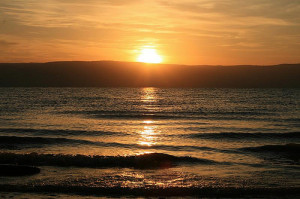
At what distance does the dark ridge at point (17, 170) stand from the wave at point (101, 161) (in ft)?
5.59

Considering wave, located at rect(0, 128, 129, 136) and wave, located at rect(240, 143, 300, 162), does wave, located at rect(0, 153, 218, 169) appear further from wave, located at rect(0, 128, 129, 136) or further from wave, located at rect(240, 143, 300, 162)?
wave, located at rect(0, 128, 129, 136)

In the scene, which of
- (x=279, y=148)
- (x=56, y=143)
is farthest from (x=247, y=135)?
(x=56, y=143)

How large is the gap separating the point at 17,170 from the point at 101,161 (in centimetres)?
418

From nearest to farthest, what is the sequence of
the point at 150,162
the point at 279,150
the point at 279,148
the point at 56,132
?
the point at 150,162 → the point at 279,150 → the point at 279,148 → the point at 56,132

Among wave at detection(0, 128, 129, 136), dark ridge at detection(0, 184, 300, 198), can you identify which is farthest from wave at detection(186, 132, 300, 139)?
dark ridge at detection(0, 184, 300, 198)

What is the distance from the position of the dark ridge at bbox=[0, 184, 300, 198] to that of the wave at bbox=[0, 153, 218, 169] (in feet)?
13.0

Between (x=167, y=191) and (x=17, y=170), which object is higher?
(x=17, y=170)

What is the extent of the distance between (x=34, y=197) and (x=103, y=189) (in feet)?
7.93

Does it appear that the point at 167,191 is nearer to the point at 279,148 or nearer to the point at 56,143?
the point at 279,148

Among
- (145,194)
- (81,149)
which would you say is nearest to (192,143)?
(81,149)

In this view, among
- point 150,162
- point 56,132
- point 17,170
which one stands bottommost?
point 150,162

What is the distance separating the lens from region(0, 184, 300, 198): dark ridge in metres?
11.5

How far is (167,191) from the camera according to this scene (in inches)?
462

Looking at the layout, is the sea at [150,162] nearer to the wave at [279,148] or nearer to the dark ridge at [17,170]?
the wave at [279,148]
